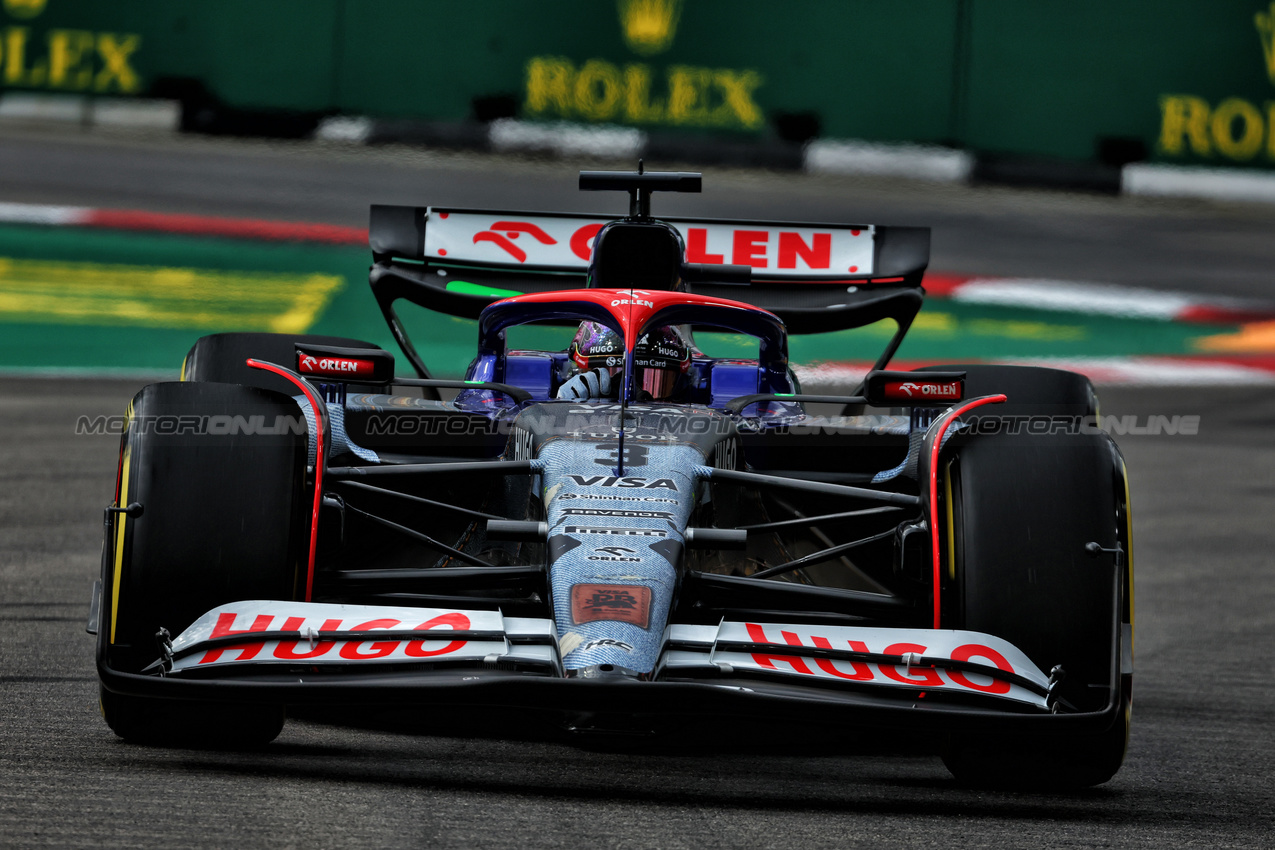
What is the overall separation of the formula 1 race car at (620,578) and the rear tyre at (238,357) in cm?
73

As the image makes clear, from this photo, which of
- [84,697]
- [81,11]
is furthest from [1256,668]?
[81,11]

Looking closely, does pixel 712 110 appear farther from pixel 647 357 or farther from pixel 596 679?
pixel 596 679

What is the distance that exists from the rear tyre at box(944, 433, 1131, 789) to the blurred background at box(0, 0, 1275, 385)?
10.6m

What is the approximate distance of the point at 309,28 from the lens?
14.9 metres

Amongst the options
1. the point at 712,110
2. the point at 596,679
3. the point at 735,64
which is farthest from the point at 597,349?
the point at 735,64

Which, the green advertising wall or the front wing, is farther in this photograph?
the green advertising wall

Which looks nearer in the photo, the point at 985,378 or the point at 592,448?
the point at 592,448

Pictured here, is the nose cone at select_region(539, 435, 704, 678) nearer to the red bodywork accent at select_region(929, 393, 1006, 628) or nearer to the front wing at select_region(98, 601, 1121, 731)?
the front wing at select_region(98, 601, 1121, 731)

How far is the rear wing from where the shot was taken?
6188mm

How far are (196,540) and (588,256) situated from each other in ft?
9.88

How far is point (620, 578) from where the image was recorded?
3400 millimetres

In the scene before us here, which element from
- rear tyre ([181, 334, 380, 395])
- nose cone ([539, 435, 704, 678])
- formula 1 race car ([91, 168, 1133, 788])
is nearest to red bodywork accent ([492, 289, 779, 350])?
formula 1 race car ([91, 168, 1133, 788])

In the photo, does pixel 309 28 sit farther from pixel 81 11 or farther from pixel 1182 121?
pixel 1182 121

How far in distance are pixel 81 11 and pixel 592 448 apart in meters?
12.5
